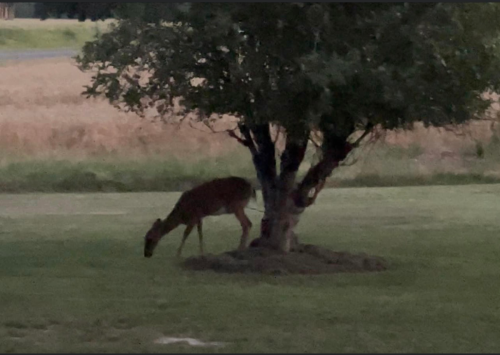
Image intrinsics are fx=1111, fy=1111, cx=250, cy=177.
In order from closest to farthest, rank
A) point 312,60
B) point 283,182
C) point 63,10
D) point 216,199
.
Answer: point 63,10, point 312,60, point 283,182, point 216,199

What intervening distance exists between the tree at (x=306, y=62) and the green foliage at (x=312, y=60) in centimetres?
1

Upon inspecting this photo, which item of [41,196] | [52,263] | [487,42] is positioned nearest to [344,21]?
[487,42]

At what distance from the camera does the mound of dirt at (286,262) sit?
515 inches

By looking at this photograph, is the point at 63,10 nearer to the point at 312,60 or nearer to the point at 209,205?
the point at 312,60

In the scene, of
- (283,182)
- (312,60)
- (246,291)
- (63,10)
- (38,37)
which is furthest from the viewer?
(38,37)

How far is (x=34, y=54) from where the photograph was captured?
155ft

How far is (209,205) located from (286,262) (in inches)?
66.1

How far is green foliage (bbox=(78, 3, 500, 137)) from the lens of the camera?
10852mm

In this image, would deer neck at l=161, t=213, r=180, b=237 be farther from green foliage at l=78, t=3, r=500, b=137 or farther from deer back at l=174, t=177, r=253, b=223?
green foliage at l=78, t=3, r=500, b=137

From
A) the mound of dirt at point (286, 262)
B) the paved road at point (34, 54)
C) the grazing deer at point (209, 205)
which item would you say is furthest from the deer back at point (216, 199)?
the paved road at point (34, 54)

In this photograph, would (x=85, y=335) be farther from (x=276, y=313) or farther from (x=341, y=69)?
(x=341, y=69)

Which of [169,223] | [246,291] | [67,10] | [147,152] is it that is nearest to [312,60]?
[246,291]

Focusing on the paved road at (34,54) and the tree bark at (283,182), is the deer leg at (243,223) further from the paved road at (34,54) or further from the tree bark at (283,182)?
the paved road at (34,54)

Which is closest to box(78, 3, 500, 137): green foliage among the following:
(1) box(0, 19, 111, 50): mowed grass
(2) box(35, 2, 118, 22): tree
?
(2) box(35, 2, 118, 22): tree
